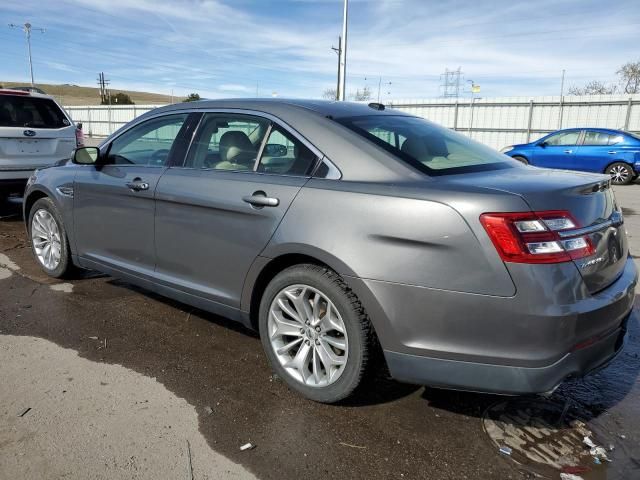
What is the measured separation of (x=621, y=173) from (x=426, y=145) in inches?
545

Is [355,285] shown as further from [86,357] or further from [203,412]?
[86,357]

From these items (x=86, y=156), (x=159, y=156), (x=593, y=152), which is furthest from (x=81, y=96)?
(x=159, y=156)

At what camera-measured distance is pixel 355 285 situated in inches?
104

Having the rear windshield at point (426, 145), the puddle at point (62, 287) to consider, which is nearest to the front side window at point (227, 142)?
the rear windshield at point (426, 145)

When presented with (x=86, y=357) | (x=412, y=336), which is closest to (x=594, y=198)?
(x=412, y=336)

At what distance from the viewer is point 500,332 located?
2.35 meters

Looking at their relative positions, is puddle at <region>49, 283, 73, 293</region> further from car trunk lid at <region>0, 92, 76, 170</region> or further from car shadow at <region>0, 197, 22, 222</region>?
car shadow at <region>0, 197, 22, 222</region>

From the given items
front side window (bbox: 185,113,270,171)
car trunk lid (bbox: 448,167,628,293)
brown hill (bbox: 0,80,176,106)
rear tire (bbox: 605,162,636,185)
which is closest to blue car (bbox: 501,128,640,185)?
rear tire (bbox: 605,162,636,185)

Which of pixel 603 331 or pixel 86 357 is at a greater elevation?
pixel 603 331

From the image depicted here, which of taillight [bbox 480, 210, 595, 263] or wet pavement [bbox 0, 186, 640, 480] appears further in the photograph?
wet pavement [bbox 0, 186, 640, 480]

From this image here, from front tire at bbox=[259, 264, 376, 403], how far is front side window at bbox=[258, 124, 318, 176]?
22.6 inches

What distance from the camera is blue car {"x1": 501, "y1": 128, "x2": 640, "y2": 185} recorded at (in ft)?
47.7

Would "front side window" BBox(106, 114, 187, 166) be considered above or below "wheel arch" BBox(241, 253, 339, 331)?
above

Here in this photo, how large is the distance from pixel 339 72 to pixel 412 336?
23.5 meters
